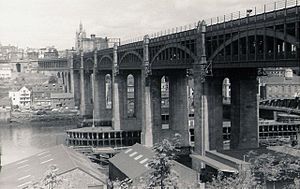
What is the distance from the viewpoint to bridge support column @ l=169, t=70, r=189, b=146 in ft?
212

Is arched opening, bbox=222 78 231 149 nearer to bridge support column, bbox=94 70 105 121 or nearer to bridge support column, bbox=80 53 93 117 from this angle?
bridge support column, bbox=94 70 105 121

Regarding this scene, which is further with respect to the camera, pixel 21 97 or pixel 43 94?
pixel 43 94

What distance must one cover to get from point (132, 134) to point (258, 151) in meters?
39.5

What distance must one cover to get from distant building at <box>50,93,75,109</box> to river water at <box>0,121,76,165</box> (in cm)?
2010

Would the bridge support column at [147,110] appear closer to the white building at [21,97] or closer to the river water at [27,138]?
the river water at [27,138]

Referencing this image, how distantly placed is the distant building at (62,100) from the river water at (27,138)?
791 inches

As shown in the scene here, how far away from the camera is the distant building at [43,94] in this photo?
13312cm

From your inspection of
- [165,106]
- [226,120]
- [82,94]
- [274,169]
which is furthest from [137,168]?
[82,94]

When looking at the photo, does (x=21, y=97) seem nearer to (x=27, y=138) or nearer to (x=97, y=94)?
(x=97, y=94)

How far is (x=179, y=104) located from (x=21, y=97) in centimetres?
8239

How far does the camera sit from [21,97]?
136 metres

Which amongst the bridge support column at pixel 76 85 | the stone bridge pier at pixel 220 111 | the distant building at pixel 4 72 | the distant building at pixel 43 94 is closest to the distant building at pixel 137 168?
the stone bridge pier at pixel 220 111

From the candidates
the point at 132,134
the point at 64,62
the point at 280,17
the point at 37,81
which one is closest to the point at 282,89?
the point at 132,134

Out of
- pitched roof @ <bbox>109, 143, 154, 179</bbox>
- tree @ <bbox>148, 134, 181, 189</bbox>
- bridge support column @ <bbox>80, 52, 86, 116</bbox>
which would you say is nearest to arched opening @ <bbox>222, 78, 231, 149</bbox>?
pitched roof @ <bbox>109, 143, 154, 179</bbox>
